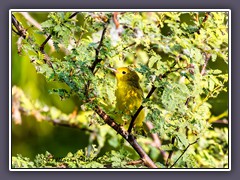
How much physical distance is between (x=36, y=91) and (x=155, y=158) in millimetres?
669

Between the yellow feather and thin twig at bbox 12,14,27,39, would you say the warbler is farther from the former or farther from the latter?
thin twig at bbox 12,14,27,39

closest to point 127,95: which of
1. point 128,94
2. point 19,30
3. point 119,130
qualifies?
point 128,94

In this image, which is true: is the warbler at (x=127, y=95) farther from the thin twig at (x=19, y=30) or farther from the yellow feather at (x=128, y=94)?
the thin twig at (x=19, y=30)

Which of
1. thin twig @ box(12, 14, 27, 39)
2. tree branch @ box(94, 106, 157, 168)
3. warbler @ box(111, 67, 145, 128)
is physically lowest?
tree branch @ box(94, 106, 157, 168)

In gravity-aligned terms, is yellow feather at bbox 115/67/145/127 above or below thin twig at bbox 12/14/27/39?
below

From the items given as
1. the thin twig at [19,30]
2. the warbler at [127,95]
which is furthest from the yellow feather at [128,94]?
the thin twig at [19,30]

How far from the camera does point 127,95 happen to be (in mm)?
2096

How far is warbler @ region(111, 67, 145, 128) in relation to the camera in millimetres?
2047

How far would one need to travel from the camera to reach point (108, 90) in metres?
1.92

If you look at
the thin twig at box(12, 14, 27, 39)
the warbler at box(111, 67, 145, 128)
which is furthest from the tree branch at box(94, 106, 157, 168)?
the thin twig at box(12, 14, 27, 39)

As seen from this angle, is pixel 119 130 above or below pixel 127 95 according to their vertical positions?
below

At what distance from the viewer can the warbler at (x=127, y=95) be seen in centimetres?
205

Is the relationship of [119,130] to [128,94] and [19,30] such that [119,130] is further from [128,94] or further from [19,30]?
[19,30]
